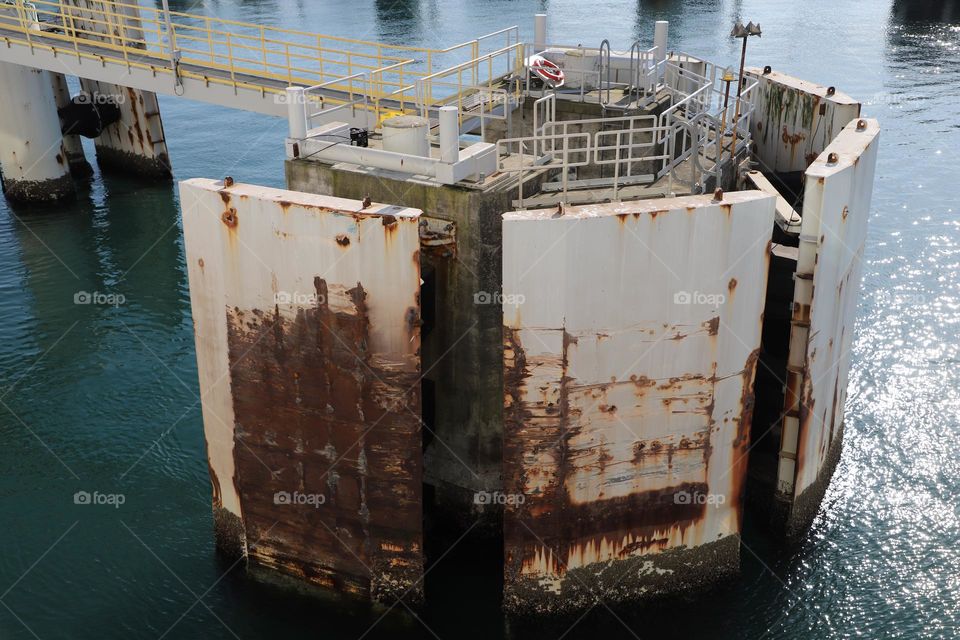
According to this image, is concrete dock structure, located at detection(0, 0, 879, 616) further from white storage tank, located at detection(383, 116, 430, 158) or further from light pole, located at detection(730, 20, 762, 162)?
light pole, located at detection(730, 20, 762, 162)

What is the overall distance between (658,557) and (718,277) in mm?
4830

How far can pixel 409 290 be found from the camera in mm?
13578

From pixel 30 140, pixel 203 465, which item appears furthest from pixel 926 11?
pixel 203 465

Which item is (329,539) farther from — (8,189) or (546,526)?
(8,189)

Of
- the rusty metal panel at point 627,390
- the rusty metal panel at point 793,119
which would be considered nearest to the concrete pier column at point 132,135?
the rusty metal panel at point 793,119

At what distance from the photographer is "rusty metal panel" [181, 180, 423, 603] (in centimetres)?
1365

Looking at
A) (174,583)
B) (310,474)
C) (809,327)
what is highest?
(809,327)

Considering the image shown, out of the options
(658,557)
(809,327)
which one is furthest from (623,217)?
(658,557)

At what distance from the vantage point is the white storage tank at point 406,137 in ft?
49.8

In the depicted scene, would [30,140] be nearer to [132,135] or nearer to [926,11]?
[132,135]

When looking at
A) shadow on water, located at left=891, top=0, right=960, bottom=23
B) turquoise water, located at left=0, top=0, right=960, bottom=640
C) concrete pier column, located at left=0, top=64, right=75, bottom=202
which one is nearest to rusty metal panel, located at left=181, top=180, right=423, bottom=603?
turquoise water, located at left=0, top=0, right=960, bottom=640

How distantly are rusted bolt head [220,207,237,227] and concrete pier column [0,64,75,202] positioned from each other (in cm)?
2178

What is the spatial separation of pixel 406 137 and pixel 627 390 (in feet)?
17.2

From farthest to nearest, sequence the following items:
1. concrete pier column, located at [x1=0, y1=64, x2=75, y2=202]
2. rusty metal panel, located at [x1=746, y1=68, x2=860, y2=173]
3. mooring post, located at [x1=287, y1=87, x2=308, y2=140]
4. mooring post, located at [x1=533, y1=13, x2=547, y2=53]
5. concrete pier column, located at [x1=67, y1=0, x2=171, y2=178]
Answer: concrete pier column, located at [x1=67, y1=0, x2=171, y2=178], concrete pier column, located at [x1=0, y1=64, x2=75, y2=202], mooring post, located at [x1=533, y1=13, x2=547, y2=53], rusty metal panel, located at [x1=746, y1=68, x2=860, y2=173], mooring post, located at [x1=287, y1=87, x2=308, y2=140]
